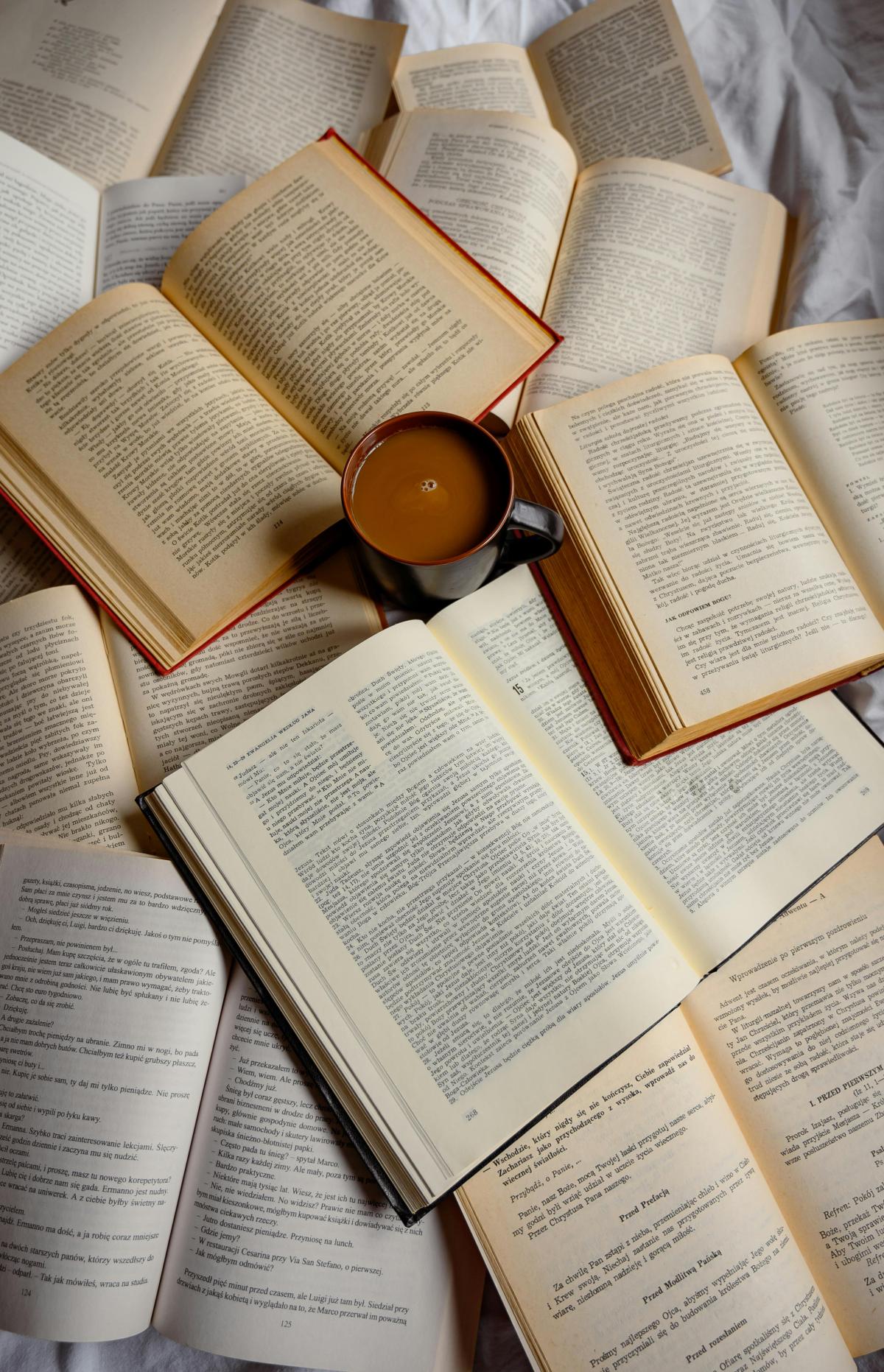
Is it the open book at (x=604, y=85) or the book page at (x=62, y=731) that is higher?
the open book at (x=604, y=85)

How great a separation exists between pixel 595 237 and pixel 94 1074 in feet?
2.98

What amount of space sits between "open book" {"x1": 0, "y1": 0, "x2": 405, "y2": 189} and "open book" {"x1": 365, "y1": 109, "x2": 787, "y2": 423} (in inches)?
4.4

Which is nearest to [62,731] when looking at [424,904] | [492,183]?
[424,904]

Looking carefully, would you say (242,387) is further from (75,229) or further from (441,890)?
(441,890)

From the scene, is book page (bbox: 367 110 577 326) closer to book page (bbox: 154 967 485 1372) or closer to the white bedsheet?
the white bedsheet

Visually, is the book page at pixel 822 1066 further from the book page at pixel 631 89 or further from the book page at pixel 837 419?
the book page at pixel 631 89

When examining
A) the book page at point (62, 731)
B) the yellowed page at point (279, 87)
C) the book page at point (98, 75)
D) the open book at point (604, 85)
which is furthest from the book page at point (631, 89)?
the book page at point (62, 731)

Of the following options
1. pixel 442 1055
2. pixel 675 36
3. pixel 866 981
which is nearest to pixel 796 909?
pixel 866 981

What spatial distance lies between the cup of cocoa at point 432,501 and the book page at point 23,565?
0.35m

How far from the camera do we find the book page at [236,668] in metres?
0.75

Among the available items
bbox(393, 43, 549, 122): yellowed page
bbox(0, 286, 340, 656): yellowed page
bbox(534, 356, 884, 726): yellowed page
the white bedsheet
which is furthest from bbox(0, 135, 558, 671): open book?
the white bedsheet

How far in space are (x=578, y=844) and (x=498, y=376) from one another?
1.36ft

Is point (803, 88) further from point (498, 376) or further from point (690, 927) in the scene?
point (690, 927)

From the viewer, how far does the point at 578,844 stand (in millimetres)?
691
